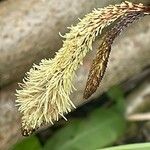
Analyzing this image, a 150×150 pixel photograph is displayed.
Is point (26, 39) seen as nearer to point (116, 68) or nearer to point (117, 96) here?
point (116, 68)

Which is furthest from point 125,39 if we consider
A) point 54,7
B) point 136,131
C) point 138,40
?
point 136,131

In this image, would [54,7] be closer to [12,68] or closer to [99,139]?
[12,68]

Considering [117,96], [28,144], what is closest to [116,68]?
[117,96]

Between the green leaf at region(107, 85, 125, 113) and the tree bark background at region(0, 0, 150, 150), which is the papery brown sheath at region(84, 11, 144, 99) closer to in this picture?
the tree bark background at region(0, 0, 150, 150)

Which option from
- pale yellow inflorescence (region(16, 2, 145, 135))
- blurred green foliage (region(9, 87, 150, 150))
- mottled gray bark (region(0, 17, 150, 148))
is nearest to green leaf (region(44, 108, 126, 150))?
blurred green foliage (region(9, 87, 150, 150))

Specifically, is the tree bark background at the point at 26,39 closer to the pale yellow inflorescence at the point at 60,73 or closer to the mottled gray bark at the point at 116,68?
the mottled gray bark at the point at 116,68
